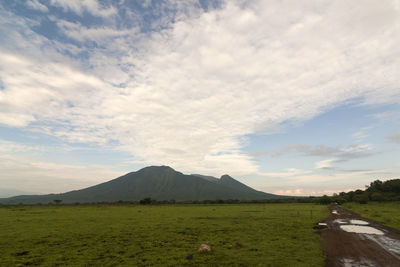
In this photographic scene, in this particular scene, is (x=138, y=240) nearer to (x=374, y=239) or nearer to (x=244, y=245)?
(x=244, y=245)

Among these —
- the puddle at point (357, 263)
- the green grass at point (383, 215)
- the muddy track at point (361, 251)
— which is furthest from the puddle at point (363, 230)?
the puddle at point (357, 263)

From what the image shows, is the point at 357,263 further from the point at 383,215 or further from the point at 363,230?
the point at 383,215

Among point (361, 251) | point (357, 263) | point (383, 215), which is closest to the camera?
point (357, 263)

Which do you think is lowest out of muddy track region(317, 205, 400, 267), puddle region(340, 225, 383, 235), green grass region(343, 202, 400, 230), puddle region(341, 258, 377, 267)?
puddle region(341, 258, 377, 267)

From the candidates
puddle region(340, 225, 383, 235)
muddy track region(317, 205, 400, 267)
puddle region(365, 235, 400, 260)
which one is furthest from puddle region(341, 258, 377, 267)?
puddle region(340, 225, 383, 235)

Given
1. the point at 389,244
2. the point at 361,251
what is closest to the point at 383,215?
the point at 389,244

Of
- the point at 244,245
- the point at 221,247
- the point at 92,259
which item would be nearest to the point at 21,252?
the point at 92,259

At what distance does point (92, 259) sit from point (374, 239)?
36.6 meters

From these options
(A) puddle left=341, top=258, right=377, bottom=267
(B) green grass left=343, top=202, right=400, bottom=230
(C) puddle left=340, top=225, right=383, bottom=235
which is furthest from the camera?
(B) green grass left=343, top=202, right=400, bottom=230

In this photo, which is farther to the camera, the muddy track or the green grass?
the green grass

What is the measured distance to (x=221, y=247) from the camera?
27.1 metres

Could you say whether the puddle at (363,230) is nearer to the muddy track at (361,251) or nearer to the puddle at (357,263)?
the muddy track at (361,251)

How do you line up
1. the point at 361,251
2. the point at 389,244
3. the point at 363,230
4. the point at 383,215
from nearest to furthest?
the point at 361,251 < the point at 389,244 < the point at 363,230 < the point at 383,215

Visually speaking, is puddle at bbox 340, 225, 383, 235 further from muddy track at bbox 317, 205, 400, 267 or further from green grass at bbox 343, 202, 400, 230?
green grass at bbox 343, 202, 400, 230
